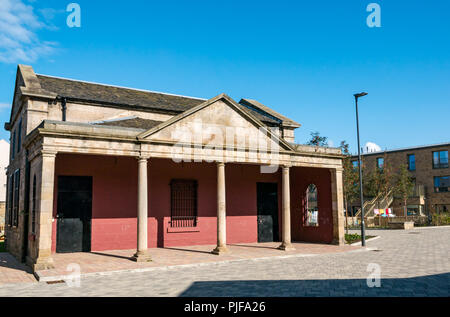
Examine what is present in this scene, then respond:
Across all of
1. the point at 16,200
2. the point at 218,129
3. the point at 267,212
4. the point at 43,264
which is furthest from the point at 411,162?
the point at 43,264

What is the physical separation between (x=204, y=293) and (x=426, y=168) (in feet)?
128

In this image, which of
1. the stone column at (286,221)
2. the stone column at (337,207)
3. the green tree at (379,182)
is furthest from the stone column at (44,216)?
the green tree at (379,182)

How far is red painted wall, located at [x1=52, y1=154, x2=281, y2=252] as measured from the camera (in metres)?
15.9

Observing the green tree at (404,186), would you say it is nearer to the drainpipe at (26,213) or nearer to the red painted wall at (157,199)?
the red painted wall at (157,199)

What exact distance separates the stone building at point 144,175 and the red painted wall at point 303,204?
2.1 inches

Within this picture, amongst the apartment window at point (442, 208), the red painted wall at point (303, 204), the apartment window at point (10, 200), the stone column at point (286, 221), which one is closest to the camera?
the stone column at point (286, 221)

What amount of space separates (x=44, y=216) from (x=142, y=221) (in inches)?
123

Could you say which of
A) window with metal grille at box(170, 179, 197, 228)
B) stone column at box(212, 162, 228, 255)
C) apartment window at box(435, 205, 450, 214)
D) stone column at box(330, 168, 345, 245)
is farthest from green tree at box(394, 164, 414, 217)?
stone column at box(212, 162, 228, 255)

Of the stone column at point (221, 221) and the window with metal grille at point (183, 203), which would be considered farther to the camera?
the window with metal grille at point (183, 203)

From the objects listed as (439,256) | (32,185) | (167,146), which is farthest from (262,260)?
(32,185)

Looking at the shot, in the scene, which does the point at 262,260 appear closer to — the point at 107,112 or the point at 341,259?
the point at 341,259

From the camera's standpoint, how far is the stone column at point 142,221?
42.8 feet

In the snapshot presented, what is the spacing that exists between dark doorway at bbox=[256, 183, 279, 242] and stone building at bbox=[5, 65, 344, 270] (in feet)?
0.18
